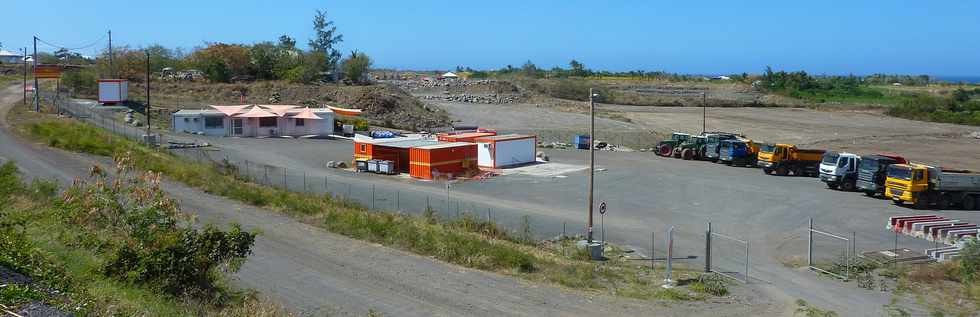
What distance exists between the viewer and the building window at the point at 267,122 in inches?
2318

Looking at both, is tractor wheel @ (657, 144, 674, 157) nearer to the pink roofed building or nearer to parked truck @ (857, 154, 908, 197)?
parked truck @ (857, 154, 908, 197)

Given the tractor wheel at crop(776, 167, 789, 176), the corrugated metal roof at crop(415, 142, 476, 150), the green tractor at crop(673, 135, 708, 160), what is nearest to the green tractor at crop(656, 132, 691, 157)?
the green tractor at crop(673, 135, 708, 160)

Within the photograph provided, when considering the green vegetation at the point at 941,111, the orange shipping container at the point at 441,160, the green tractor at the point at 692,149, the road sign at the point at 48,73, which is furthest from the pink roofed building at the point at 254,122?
the green vegetation at the point at 941,111

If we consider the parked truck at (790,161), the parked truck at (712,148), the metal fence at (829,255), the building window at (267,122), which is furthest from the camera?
the building window at (267,122)

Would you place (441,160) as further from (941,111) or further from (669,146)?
(941,111)

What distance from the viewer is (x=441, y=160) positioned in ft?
137

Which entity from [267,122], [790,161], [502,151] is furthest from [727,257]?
[267,122]

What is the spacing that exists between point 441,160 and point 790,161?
705 inches

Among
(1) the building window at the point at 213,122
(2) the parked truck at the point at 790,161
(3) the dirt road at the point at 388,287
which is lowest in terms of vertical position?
(3) the dirt road at the point at 388,287

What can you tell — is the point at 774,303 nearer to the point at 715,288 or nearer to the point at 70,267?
the point at 715,288

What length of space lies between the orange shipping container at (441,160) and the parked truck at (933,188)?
19.5m

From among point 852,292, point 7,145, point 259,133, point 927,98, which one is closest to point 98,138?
point 7,145

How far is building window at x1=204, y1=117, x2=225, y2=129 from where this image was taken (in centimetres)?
5788

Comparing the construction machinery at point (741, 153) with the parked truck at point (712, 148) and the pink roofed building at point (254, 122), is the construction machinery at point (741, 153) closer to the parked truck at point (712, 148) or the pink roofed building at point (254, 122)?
the parked truck at point (712, 148)
